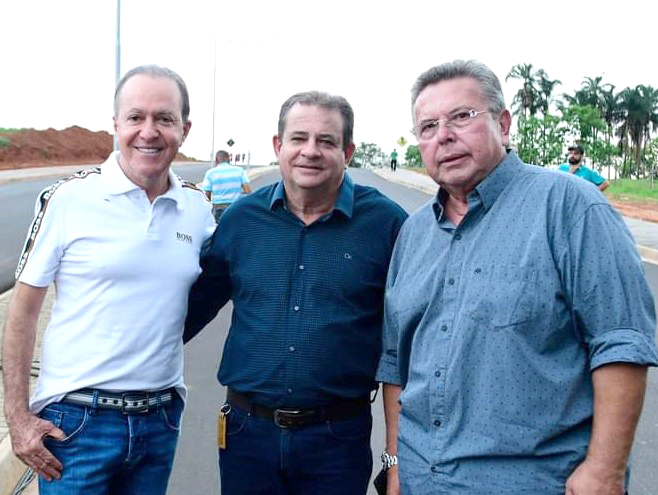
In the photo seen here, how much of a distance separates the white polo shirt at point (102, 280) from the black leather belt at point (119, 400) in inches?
0.9

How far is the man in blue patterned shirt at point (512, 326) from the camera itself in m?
2.24

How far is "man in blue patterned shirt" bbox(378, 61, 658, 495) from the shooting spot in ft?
7.36

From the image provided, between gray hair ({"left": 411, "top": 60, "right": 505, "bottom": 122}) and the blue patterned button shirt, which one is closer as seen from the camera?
the blue patterned button shirt

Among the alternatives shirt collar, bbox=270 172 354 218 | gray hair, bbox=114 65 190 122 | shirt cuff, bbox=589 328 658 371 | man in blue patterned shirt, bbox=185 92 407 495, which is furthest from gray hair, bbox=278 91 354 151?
shirt cuff, bbox=589 328 658 371

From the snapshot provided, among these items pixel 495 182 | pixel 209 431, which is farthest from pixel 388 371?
pixel 209 431

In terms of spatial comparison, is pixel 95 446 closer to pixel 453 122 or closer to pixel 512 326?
pixel 512 326

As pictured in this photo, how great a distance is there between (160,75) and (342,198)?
0.83m

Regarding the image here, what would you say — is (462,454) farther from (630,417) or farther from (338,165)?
(338,165)

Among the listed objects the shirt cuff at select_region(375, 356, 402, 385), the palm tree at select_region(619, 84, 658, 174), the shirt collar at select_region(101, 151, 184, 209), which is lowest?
the shirt cuff at select_region(375, 356, 402, 385)

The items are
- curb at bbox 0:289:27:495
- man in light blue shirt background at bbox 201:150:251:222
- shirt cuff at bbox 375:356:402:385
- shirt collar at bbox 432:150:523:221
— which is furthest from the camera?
man in light blue shirt background at bbox 201:150:251:222

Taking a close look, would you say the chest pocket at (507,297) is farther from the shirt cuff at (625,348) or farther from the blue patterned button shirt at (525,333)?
the shirt cuff at (625,348)

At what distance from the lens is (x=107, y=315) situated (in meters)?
2.83

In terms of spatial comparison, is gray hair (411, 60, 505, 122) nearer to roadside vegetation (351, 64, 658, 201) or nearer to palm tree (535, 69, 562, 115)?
roadside vegetation (351, 64, 658, 201)

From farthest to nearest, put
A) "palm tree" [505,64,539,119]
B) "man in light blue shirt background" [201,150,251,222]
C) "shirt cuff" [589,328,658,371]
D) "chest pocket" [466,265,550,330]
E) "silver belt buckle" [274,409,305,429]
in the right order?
"palm tree" [505,64,539,119], "man in light blue shirt background" [201,150,251,222], "silver belt buckle" [274,409,305,429], "chest pocket" [466,265,550,330], "shirt cuff" [589,328,658,371]
